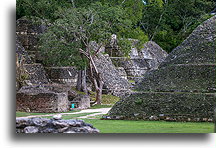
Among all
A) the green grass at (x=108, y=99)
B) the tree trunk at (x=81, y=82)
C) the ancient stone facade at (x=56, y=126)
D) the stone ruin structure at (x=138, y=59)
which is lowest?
the ancient stone facade at (x=56, y=126)

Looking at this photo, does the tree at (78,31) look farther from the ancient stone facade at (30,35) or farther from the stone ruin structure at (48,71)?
the ancient stone facade at (30,35)

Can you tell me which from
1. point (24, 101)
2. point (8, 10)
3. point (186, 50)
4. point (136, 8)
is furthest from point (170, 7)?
point (8, 10)

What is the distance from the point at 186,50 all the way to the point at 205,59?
1.55 metres

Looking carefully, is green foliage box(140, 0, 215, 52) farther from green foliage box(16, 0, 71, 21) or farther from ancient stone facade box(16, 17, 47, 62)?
ancient stone facade box(16, 17, 47, 62)

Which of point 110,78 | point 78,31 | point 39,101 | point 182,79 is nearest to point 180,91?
point 182,79

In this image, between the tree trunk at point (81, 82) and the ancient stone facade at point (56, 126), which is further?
the tree trunk at point (81, 82)

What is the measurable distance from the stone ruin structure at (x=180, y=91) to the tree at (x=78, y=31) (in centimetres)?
528

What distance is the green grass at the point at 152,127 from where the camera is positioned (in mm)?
13398

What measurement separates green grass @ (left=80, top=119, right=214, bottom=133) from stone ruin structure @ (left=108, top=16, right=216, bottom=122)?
76 centimetres

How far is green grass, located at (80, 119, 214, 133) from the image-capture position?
13.4 m

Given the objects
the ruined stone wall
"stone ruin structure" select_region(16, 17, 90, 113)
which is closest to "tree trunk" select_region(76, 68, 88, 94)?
"stone ruin structure" select_region(16, 17, 90, 113)

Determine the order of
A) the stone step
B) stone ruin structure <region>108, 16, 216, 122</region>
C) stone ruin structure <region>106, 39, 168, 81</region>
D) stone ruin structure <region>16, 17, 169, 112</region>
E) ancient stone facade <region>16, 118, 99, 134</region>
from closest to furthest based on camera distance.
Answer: ancient stone facade <region>16, 118, 99, 134</region> < stone ruin structure <region>108, 16, 216, 122</region> < the stone step < stone ruin structure <region>16, 17, 169, 112</region> < stone ruin structure <region>106, 39, 168, 81</region>

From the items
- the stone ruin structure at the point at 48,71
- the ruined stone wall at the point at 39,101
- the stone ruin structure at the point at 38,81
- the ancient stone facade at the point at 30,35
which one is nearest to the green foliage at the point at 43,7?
the stone ruin structure at the point at 48,71

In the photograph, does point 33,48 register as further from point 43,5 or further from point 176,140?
point 176,140
